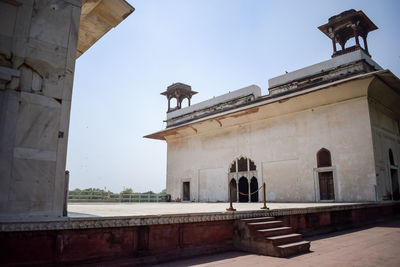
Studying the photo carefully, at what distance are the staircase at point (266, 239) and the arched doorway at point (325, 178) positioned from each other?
25.0ft

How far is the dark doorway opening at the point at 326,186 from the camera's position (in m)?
12.7

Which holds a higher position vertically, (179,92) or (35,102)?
(179,92)

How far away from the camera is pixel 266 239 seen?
5.28 m

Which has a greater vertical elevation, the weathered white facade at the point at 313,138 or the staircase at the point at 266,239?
the weathered white facade at the point at 313,138

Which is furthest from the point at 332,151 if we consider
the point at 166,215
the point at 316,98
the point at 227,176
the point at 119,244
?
the point at 119,244

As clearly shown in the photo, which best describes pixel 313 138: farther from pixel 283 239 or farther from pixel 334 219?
pixel 283 239

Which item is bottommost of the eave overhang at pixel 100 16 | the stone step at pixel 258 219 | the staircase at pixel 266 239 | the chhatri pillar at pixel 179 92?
the staircase at pixel 266 239

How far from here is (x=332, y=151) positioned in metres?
12.7

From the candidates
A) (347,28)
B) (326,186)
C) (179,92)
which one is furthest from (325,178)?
(179,92)

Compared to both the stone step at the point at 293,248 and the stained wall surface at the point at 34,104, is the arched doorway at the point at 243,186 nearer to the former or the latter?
the stone step at the point at 293,248

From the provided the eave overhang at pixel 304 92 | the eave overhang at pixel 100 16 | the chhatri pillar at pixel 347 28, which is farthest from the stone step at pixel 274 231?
the chhatri pillar at pixel 347 28

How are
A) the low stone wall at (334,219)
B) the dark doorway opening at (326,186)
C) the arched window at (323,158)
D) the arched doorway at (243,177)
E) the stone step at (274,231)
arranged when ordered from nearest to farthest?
the stone step at (274,231) → the low stone wall at (334,219) → the dark doorway opening at (326,186) → the arched window at (323,158) → the arched doorway at (243,177)

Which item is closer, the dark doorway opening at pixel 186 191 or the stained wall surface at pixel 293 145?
the stained wall surface at pixel 293 145

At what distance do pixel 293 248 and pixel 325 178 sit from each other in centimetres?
859
